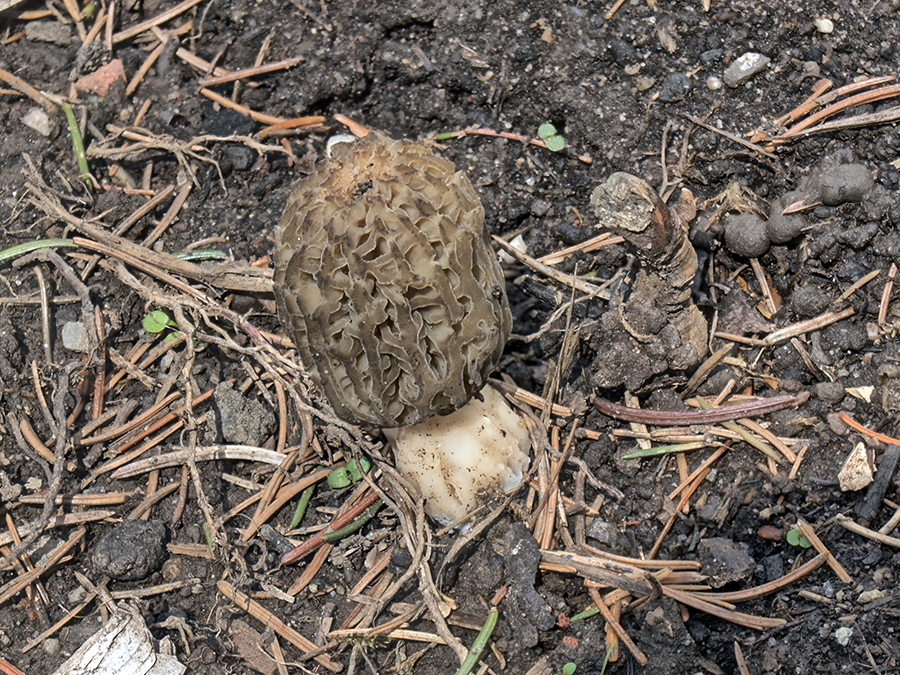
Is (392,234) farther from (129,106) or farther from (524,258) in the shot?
(129,106)

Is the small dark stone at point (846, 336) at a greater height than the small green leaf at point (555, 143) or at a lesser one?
lesser

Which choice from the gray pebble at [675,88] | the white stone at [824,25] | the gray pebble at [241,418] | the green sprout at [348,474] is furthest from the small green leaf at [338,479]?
the white stone at [824,25]

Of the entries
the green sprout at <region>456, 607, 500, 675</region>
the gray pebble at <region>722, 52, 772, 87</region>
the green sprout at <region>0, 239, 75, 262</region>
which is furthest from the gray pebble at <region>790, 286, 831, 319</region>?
the green sprout at <region>0, 239, 75, 262</region>

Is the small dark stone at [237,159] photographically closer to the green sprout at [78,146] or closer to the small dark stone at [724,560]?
the green sprout at [78,146]

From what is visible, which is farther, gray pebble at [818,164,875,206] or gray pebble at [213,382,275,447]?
gray pebble at [213,382,275,447]

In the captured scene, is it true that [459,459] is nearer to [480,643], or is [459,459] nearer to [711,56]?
[480,643]

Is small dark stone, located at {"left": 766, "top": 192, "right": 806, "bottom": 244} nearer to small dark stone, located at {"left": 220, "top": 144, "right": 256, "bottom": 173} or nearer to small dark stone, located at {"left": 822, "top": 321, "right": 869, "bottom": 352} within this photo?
small dark stone, located at {"left": 822, "top": 321, "right": 869, "bottom": 352}

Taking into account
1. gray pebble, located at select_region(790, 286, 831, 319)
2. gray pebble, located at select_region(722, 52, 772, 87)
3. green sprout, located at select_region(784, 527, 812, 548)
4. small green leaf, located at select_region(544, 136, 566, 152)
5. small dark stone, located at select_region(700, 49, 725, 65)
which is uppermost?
small dark stone, located at select_region(700, 49, 725, 65)
